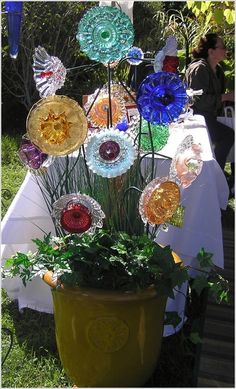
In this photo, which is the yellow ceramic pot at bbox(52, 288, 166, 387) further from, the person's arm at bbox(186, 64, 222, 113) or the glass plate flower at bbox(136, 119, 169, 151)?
the person's arm at bbox(186, 64, 222, 113)

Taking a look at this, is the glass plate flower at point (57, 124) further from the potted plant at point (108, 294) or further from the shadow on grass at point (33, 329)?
the shadow on grass at point (33, 329)

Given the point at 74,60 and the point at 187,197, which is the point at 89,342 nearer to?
the point at 187,197

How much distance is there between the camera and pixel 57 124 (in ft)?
5.85

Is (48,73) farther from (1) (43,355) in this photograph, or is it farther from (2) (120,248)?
(1) (43,355)

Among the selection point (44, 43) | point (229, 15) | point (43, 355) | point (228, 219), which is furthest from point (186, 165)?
point (44, 43)

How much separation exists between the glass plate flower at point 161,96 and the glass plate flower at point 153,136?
0.24 meters

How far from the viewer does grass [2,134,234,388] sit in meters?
2.30

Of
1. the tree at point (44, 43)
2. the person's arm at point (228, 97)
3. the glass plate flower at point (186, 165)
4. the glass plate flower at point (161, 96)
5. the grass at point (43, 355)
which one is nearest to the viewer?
the glass plate flower at point (161, 96)

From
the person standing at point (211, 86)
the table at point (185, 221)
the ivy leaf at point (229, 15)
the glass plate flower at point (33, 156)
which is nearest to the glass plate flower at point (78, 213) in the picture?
the glass plate flower at point (33, 156)

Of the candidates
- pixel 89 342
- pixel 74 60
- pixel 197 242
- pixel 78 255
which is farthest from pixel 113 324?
pixel 74 60

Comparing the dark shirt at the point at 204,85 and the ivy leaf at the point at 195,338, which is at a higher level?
the dark shirt at the point at 204,85

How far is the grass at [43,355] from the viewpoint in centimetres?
230

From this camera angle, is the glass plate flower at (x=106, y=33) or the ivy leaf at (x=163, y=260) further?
the ivy leaf at (x=163, y=260)

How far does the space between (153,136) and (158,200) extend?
0.31m
